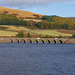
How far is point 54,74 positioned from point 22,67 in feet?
39.0

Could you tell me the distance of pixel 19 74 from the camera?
219ft

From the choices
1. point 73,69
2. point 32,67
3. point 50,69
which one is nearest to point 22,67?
point 32,67

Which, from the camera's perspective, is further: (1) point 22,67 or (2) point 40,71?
(1) point 22,67

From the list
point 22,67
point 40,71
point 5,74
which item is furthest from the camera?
point 22,67

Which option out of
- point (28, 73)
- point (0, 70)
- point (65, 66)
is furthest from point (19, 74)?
point (65, 66)

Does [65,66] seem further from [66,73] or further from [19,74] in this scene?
[19,74]

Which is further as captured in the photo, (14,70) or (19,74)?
(14,70)

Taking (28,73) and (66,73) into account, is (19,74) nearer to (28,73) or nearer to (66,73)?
(28,73)

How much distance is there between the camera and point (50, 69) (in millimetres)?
74062

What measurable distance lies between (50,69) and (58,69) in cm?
199

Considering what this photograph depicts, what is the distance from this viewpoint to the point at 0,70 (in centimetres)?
7188

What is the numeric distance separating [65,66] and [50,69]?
21.8ft

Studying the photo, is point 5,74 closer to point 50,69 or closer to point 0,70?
point 0,70

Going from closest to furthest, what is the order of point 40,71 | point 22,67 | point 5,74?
point 5,74 → point 40,71 → point 22,67
